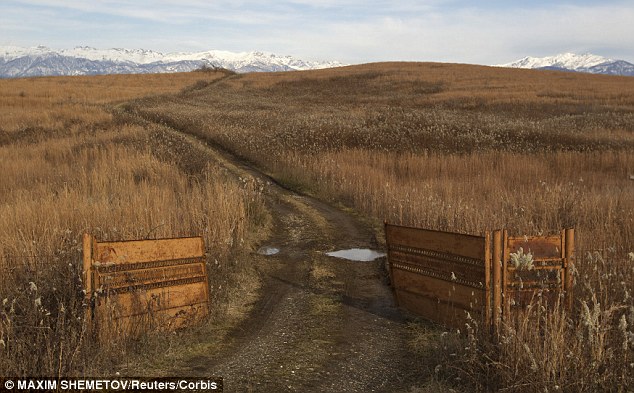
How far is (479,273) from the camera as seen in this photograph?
6332mm

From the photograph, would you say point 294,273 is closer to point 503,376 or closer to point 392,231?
point 392,231

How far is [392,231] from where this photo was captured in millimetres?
7820

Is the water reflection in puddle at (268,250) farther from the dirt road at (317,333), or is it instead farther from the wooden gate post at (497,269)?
the wooden gate post at (497,269)

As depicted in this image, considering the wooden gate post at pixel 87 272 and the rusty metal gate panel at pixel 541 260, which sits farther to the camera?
the rusty metal gate panel at pixel 541 260

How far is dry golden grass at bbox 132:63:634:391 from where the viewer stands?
491 cm

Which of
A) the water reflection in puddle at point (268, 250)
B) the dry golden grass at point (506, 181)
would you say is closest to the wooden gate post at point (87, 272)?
the dry golden grass at point (506, 181)

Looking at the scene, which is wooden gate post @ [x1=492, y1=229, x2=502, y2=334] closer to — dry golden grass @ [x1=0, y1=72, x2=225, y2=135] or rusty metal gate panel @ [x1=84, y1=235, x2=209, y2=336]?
rusty metal gate panel @ [x1=84, y1=235, x2=209, y2=336]

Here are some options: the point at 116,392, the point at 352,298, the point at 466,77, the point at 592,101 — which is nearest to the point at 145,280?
the point at 116,392

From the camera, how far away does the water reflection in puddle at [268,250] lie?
35.3ft

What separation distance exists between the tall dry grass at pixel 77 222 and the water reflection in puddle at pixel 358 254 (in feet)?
5.61

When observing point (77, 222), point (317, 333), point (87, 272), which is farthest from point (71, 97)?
point (317, 333)

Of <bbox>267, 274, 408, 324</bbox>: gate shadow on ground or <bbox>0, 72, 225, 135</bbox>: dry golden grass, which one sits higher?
<bbox>0, 72, 225, 135</bbox>: dry golden grass

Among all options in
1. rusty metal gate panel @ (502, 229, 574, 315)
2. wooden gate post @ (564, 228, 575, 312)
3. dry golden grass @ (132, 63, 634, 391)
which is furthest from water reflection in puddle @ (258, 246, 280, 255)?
wooden gate post @ (564, 228, 575, 312)

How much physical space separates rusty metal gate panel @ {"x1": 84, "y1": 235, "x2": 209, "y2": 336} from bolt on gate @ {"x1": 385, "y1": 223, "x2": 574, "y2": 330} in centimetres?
270
